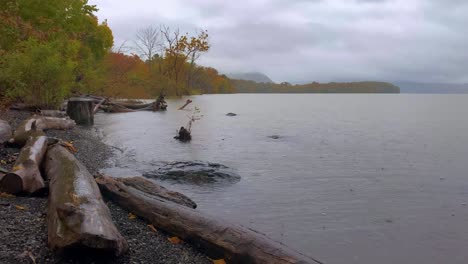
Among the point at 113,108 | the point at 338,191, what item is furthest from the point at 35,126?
the point at 113,108

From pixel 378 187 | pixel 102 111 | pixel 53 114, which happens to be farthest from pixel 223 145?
pixel 102 111

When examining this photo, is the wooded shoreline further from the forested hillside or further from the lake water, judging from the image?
the forested hillside

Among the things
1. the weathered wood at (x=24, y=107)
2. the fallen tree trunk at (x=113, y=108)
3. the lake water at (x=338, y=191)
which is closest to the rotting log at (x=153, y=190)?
the lake water at (x=338, y=191)

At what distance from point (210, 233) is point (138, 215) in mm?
1632

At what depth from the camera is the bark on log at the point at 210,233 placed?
557 centimetres

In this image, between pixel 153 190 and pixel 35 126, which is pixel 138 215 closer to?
pixel 153 190

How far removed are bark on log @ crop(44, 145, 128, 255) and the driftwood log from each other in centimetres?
543

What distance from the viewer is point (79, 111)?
24.4 m

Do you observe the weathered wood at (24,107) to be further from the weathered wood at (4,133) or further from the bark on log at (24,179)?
the bark on log at (24,179)

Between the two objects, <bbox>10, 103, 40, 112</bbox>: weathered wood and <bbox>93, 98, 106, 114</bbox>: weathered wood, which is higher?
<bbox>10, 103, 40, 112</bbox>: weathered wood

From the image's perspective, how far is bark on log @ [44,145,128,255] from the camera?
4.86m

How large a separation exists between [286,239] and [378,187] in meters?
5.57

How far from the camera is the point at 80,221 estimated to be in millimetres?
5016

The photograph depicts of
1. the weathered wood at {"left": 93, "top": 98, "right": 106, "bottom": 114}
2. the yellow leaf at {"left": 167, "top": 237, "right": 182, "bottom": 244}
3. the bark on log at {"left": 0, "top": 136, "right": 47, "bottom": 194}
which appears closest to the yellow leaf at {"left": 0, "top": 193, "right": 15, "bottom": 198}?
the bark on log at {"left": 0, "top": 136, "right": 47, "bottom": 194}
